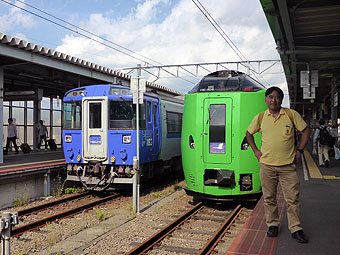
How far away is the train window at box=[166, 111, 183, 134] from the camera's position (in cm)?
1291

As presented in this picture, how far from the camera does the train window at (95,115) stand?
10320mm

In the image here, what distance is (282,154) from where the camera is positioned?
181 inches

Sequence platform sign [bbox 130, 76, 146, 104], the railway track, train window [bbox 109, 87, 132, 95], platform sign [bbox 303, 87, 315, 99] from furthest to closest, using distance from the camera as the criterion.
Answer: platform sign [bbox 303, 87, 315, 99], train window [bbox 109, 87, 132, 95], platform sign [bbox 130, 76, 146, 104], the railway track

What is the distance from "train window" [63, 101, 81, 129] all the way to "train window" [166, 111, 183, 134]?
3420 mm

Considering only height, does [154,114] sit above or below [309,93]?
below

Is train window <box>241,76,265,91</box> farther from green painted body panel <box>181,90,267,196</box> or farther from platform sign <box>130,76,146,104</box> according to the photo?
platform sign <box>130,76,146,104</box>

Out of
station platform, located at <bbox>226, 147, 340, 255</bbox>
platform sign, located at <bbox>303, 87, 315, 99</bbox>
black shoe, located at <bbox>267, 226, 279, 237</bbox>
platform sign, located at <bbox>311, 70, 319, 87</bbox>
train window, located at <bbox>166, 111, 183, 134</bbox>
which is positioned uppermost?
platform sign, located at <bbox>311, 70, 319, 87</bbox>

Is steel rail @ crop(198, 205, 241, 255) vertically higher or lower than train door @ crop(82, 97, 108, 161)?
lower

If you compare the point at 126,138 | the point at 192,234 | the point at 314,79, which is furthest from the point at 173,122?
the point at 192,234

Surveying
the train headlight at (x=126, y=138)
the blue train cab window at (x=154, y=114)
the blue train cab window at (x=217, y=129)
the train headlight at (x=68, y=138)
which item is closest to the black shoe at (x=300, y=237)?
the blue train cab window at (x=217, y=129)

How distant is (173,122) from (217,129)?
216 inches

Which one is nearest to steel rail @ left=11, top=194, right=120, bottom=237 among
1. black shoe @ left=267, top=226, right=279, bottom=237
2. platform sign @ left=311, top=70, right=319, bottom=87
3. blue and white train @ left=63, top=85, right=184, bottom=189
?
blue and white train @ left=63, top=85, right=184, bottom=189

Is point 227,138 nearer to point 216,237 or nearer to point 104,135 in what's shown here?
point 216,237

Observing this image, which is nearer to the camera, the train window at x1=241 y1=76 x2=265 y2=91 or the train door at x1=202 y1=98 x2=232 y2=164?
the train door at x1=202 y1=98 x2=232 y2=164
